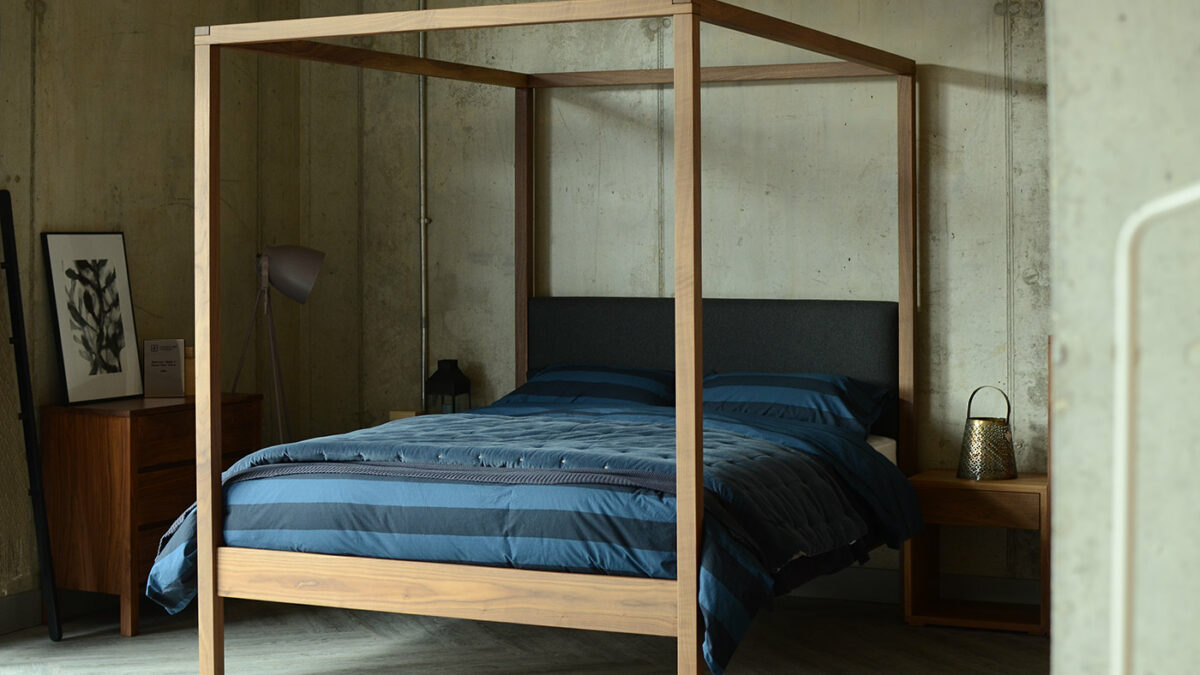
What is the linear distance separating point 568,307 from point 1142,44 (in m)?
4.78

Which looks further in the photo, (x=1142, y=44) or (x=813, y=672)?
(x=813, y=672)

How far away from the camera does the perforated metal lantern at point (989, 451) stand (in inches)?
196

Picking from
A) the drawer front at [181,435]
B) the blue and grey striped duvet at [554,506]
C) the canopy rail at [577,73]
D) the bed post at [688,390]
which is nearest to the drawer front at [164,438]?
the drawer front at [181,435]

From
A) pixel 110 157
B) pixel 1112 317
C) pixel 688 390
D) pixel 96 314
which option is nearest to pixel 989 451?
pixel 688 390

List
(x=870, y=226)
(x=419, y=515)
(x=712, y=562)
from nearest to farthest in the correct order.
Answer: (x=712, y=562), (x=419, y=515), (x=870, y=226)

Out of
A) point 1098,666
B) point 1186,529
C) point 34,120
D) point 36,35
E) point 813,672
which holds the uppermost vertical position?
point 36,35

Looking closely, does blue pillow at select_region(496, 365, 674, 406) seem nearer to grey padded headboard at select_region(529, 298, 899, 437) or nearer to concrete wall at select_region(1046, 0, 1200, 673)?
grey padded headboard at select_region(529, 298, 899, 437)

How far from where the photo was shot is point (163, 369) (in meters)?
5.43

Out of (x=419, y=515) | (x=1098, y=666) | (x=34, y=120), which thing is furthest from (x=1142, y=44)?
(x=34, y=120)

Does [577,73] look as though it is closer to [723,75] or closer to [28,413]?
[723,75]

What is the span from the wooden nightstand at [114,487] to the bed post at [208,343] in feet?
3.35

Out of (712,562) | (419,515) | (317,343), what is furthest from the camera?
(317,343)

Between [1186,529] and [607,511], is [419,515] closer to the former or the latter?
[607,511]

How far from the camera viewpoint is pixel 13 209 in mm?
4922
